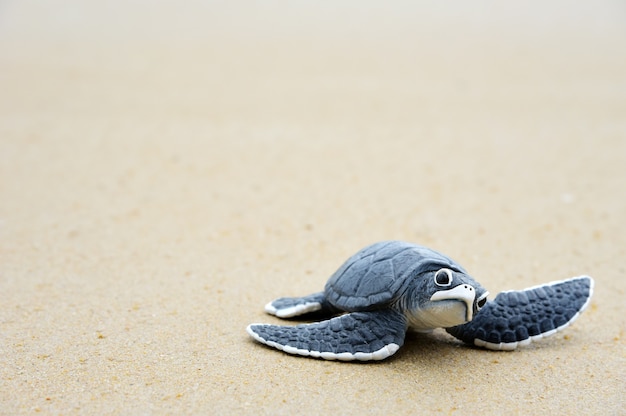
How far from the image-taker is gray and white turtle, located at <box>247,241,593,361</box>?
2924 millimetres

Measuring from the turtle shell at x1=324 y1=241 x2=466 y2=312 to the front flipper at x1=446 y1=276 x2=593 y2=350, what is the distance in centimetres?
34

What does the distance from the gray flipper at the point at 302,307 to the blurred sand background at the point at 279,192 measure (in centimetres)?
18

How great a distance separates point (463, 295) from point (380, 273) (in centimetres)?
47

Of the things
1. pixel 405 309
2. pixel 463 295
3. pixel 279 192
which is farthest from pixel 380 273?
pixel 279 192

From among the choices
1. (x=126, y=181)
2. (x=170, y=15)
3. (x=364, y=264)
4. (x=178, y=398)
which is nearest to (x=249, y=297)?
(x=364, y=264)

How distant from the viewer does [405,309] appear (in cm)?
303

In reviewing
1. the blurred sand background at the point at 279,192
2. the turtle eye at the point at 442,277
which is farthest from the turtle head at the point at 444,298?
the blurred sand background at the point at 279,192

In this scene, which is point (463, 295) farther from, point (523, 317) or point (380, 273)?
point (523, 317)

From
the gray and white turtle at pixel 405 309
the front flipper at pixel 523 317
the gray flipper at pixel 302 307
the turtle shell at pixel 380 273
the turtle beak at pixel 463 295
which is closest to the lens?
the turtle beak at pixel 463 295

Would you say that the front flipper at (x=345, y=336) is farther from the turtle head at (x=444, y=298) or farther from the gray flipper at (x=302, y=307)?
the gray flipper at (x=302, y=307)

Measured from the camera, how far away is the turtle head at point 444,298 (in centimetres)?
284

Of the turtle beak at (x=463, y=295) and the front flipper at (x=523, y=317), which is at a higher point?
the turtle beak at (x=463, y=295)

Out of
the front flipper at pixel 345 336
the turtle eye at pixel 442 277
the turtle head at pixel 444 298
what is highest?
the turtle eye at pixel 442 277

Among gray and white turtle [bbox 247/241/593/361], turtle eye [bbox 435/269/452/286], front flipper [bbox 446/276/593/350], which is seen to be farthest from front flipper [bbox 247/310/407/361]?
front flipper [bbox 446/276/593/350]
